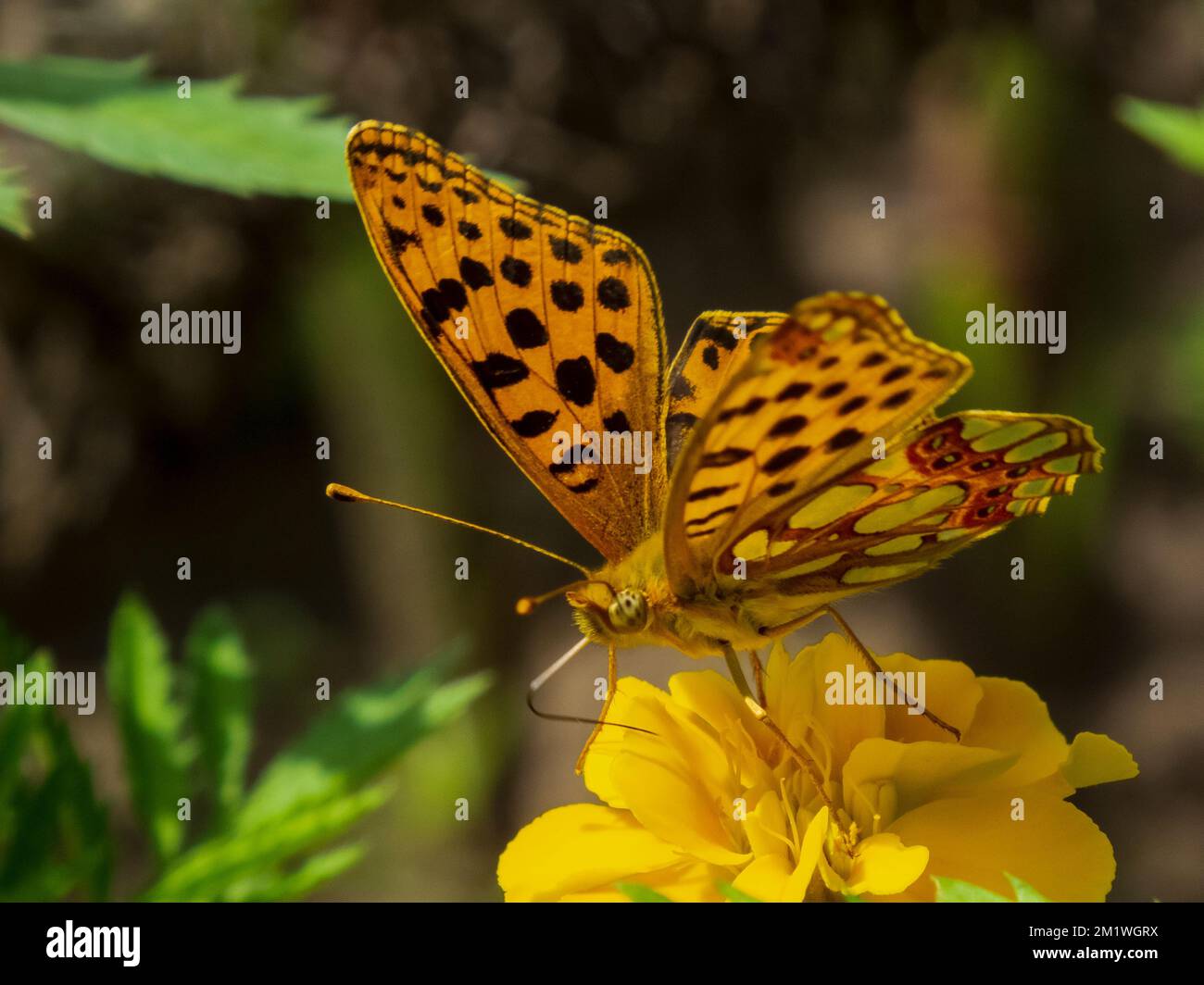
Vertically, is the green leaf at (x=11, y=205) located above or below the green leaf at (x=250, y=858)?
above

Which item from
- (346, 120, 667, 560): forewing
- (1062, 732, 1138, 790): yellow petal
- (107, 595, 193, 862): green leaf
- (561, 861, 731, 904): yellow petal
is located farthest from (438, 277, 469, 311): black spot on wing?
(1062, 732, 1138, 790): yellow petal

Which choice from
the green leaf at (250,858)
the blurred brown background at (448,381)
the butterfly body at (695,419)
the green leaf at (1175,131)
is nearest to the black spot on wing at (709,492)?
the butterfly body at (695,419)

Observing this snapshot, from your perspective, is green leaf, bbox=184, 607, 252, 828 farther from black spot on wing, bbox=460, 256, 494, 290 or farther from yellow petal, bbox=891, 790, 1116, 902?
yellow petal, bbox=891, 790, 1116, 902

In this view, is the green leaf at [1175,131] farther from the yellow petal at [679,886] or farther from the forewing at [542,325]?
the yellow petal at [679,886]

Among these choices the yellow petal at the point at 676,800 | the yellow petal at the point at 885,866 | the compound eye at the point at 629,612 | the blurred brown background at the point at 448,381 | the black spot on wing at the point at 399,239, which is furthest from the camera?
the blurred brown background at the point at 448,381

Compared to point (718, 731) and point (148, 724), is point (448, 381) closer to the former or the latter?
point (148, 724)

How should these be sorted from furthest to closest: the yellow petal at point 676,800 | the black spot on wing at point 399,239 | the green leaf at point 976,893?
the black spot on wing at point 399,239 < the yellow petal at point 676,800 < the green leaf at point 976,893
